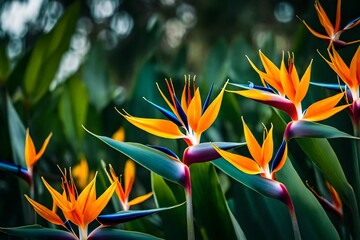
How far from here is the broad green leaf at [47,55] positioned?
1015 millimetres

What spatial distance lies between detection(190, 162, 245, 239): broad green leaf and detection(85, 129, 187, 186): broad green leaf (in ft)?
0.36

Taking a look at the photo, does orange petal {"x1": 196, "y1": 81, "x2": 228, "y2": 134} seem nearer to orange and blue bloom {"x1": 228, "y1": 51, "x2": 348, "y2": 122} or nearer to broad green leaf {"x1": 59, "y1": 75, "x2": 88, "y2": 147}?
orange and blue bloom {"x1": 228, "y1": 51, "x2": 348, "y2": 122}

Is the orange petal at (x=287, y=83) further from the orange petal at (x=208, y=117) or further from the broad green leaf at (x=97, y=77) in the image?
the broad green leaf at (x=97, y=77)

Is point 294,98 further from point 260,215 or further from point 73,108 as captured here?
point 73,108

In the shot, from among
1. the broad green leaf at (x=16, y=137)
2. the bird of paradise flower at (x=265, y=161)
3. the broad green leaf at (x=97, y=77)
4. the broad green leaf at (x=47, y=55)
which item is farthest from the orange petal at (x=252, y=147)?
the broad green leaf at (x=97, y=77)

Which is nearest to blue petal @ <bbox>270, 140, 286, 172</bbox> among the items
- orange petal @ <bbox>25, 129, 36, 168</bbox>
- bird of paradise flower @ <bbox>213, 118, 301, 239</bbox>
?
bird of paradise flower @ <bbox>213, 118, 301, 239</bbox>

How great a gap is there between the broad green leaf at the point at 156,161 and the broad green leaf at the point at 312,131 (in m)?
0.10

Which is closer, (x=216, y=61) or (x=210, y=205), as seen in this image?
(x=210, y=205)

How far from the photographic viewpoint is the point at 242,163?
0.48 m

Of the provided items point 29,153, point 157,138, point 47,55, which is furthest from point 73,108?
point 29,153

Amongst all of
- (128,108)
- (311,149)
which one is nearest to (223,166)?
(311,149)

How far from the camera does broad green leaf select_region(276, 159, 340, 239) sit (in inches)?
21.6

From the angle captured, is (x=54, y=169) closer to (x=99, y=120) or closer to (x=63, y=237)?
(x=99, y=120)

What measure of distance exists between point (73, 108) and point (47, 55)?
16cm
